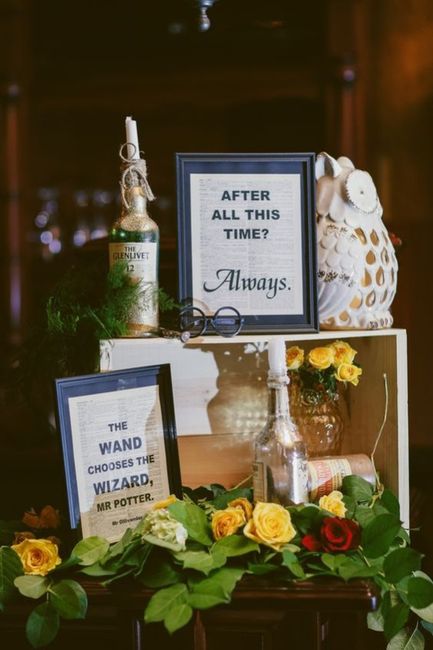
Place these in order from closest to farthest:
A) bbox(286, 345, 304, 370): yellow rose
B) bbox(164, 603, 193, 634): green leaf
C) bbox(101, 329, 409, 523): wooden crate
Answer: bbox(164, 603, 193, 634): green leaf
bbox(286, 345, 304, 370): yellow rose
bbox(101, 329, 409, 523): wooden crate

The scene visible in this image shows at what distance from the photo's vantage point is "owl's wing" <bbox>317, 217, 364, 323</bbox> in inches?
59.7

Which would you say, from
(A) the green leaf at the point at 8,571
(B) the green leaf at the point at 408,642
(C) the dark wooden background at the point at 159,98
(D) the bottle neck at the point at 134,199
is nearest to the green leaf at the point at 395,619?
(B) the green leaf at the point at 408,642

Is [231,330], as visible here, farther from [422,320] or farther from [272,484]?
[422,320]

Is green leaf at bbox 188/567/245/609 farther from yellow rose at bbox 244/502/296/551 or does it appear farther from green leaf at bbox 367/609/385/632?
Answer: green leaf at bbox 367/609/385/632

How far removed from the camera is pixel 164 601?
48.1 inches

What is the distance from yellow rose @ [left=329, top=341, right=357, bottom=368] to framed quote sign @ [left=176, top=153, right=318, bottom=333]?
4.7 inches

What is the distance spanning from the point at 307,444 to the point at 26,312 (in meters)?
2.94

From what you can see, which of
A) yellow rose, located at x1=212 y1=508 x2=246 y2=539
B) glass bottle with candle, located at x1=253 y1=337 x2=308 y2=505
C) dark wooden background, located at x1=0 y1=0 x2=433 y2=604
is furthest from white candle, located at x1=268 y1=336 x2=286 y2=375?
dark wooden background, located at x1=0 y1=0 x2=433 y2=604

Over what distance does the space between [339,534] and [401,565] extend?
11cm

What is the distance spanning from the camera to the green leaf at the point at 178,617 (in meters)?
1.18

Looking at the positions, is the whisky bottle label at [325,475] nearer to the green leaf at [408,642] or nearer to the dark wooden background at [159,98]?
the green leaf at [408,642]

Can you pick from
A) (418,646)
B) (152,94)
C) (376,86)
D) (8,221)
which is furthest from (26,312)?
(418,646)

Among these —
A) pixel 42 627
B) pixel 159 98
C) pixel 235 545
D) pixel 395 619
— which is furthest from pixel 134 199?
pixel 159 98

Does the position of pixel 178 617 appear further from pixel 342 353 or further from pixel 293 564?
pixel 342 353
